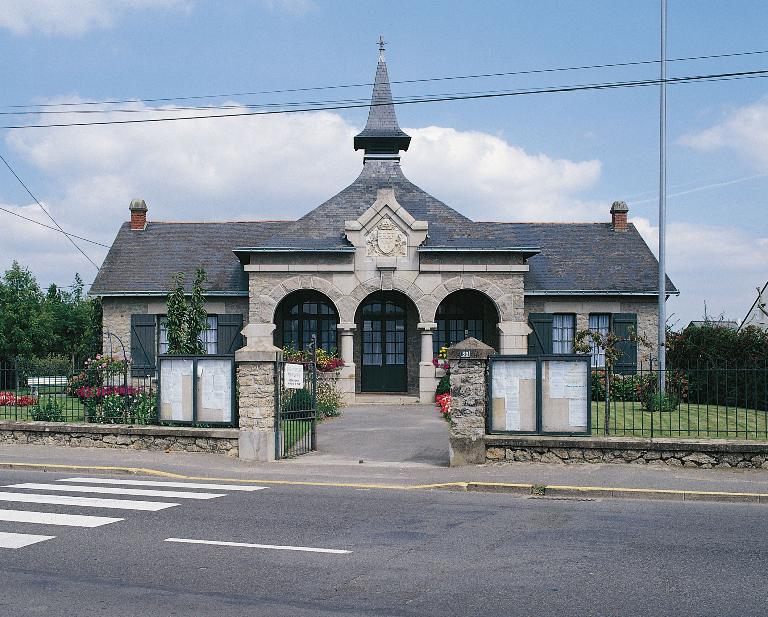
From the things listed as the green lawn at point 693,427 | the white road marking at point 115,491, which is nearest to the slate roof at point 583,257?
the green lawn at point 693,427

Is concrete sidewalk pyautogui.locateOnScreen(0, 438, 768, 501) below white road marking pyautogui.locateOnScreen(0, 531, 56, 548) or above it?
below

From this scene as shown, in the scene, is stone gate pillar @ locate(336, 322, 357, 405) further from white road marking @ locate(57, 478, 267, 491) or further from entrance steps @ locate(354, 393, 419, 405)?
white road marking @ locate(57, 478, 267, 491)

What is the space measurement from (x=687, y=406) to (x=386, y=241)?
10355 millimetres

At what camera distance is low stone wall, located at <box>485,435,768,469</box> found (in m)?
13.2

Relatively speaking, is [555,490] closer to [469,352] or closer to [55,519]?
[469,352]

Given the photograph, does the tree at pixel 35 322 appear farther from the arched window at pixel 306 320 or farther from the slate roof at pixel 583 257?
the slate roof at pixel 583 257

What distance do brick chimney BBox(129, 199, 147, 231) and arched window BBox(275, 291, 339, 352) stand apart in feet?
22.3

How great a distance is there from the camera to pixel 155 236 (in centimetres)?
3002

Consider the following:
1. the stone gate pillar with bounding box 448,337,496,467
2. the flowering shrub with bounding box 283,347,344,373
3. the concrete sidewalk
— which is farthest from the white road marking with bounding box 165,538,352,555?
the flowering shrub with bounding box 283,347,344,373

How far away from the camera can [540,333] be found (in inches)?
1048

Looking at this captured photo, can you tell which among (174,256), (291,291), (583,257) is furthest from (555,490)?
(174,256)

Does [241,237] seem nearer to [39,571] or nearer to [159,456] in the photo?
[159,456]

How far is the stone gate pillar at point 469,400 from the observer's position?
45.8 ft

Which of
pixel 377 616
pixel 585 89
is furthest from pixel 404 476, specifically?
pixel 585 89
